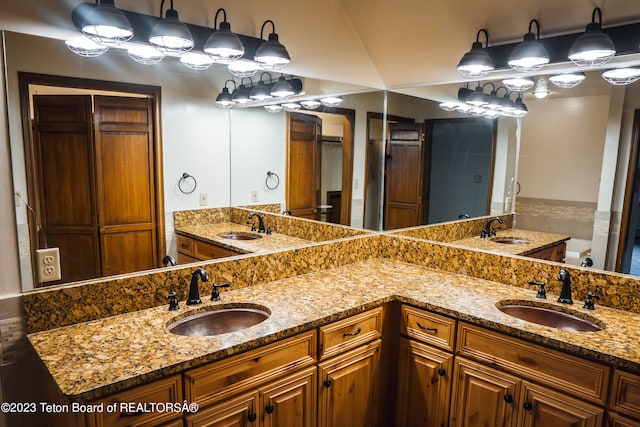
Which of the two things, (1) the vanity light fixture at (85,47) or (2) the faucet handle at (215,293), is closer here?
(1) the vanity light fixture at (85,47)

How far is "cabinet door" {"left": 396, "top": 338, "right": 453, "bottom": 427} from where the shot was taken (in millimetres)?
1976

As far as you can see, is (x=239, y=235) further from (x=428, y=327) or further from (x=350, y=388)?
(x=428, y=327)

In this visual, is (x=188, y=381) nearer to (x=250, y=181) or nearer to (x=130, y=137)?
(x=130, y=137)

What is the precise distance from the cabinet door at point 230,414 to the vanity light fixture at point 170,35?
1.51 m

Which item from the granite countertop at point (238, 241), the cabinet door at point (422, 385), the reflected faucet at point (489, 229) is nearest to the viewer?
the cabinet door at point (422, 385)

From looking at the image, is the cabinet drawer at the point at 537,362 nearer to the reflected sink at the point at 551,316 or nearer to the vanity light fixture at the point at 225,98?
the reflected sink at the point at 551,316

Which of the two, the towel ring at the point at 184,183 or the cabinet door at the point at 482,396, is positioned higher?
the towel ring at the point at 184,183

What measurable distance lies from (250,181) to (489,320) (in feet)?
5.22

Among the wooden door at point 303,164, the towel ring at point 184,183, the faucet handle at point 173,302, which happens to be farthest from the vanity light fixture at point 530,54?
the faucet handle at point 173,302

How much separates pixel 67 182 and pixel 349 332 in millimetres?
1396

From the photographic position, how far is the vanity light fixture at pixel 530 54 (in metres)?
1.94

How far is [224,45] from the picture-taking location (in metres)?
1.91

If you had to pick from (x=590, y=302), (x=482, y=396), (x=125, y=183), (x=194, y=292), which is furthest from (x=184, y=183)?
(x=590, y=302)

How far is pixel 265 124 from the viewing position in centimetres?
262
